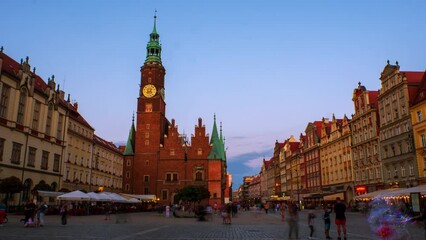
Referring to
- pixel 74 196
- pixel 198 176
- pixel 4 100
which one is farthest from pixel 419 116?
pixel 4 100

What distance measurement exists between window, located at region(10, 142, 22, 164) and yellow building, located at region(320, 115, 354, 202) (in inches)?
1830

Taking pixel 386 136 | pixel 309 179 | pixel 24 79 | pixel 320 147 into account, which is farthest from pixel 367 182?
pixel 24 79

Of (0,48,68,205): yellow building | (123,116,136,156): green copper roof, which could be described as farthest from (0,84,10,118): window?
(123,116,136,156): green copper roof

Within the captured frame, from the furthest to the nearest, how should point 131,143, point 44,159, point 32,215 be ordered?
1. point 131,143
2. point 44,159
3. point 32,215

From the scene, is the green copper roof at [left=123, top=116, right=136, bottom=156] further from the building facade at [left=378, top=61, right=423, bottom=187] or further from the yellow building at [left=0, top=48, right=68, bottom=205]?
the building facade at [left=378, top=61, right=423, bottom=187]

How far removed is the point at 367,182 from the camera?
2263 inches

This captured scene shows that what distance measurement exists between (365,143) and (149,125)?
44366 millimetres

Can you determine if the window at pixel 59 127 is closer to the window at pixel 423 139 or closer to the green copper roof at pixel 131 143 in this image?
the green copper roof at pixel 131 143

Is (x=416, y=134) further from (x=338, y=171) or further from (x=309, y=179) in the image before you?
(x=309, y=179)

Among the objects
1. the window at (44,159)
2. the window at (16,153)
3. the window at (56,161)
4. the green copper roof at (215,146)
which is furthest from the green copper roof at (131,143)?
the window at (16,153)

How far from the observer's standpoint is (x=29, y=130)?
152ft

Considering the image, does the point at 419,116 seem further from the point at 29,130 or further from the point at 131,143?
the point at 131,143

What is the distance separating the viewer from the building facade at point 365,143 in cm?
5566

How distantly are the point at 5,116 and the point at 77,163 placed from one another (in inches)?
885
